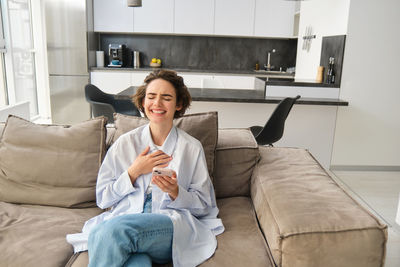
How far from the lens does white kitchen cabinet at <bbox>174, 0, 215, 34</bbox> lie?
18.7 ft

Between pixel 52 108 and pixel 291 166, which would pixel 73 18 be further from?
pixel 291 166

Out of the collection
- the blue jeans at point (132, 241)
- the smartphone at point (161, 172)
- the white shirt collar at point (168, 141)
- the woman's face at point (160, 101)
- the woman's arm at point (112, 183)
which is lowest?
the blue jeans at point (132, 241)

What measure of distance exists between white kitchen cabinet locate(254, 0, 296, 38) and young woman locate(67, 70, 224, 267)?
14.6 ft

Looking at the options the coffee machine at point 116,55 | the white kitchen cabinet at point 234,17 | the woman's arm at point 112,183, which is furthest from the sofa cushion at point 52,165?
the white kitchen cabinet at point 234,17

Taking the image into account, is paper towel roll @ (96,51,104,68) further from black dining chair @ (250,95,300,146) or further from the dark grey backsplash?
black dining chair @ (250,95,300,146)

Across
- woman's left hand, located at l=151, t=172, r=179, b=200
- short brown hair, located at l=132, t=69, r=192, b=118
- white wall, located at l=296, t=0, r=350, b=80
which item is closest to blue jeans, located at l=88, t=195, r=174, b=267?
woman's left hand, located at l=151, t=172, r=179, b=200

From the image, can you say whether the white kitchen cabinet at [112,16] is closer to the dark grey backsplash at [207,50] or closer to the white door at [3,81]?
the dark grey backsplash at [207,50]

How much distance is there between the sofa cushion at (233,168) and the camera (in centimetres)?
194

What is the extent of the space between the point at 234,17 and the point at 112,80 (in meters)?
2.13

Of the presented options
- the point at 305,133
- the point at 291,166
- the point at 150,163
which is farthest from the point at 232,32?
the point at 150,163

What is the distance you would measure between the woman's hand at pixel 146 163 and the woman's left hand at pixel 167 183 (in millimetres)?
112

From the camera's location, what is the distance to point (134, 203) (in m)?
1.57

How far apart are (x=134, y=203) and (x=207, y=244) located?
35 cm

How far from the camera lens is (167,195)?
1.54 metres
